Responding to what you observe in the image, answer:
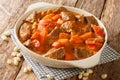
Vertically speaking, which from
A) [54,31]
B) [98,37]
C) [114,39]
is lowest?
[114,39]

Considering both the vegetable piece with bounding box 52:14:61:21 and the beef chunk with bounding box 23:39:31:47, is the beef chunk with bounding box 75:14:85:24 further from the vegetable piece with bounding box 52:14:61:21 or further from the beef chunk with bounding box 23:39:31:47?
the beef chunk with bounding box 23:39:31:47

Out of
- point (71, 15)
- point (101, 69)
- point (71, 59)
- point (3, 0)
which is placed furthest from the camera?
point (3, 0)

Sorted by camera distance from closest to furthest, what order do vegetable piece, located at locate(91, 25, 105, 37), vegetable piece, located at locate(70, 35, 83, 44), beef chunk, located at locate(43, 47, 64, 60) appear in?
beef chunk, located at locate(43, 47, 64, 60)
vegetable piece, located at locate(70, 35, 83, 44)
vegetable piece, located at locate(91, 25, 105, 37)

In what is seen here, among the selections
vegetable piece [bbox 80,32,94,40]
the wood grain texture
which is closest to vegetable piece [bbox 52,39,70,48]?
vegetable piece [bbox 80,32,94,40]

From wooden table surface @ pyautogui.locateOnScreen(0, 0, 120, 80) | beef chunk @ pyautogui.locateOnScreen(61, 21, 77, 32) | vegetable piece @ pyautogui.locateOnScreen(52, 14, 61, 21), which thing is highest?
vegetable piece @ pyautogui.locateOnScreen(52, 14, 61, 21)

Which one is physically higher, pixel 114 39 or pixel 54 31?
pixel 54 31

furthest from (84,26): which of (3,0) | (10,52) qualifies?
(3,0)

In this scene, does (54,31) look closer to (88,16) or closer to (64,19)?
(64,19)
